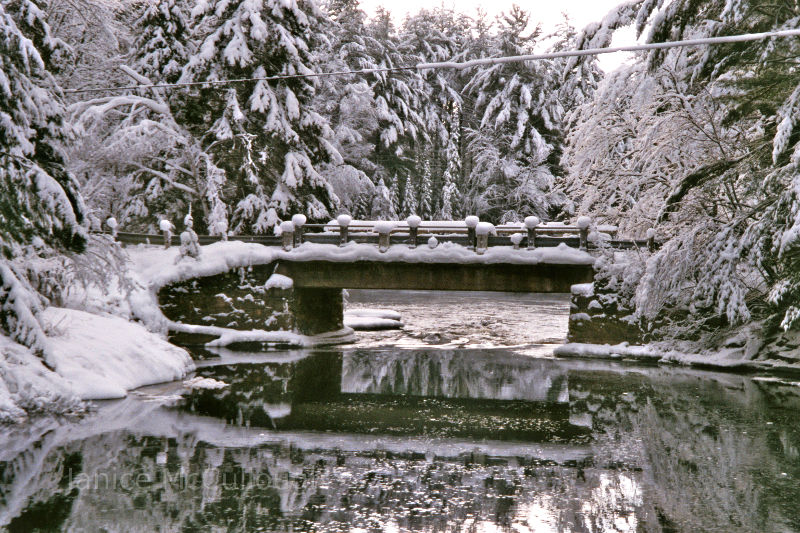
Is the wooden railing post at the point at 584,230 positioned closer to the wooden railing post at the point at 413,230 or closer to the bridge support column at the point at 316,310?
the wooden railing post at the point at 413,230

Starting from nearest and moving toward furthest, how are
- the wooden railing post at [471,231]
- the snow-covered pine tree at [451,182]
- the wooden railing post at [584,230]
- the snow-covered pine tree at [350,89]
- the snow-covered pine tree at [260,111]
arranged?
the wooden railing post at [584,230] → the wooden railing post at [471,231] → the snow-covered pine tree at [260,111] → the snow-covered pine tree at [350,89] → the snow-covered pine tree at [451,182]

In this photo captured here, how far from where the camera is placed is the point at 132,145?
25125 millimetres

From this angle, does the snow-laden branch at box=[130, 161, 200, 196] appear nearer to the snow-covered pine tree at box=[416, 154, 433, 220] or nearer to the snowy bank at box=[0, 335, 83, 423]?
the snowy bank at box=[0, 335, 83, 423]

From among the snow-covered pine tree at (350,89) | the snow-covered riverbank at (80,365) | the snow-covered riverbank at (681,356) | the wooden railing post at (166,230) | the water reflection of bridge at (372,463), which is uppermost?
the snow-covered pine tree at (350,89)

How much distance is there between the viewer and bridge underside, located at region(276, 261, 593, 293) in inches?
877

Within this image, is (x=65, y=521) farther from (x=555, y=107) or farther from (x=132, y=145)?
(x=555, y=107)

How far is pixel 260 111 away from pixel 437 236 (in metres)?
8.57

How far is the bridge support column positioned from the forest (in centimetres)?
343

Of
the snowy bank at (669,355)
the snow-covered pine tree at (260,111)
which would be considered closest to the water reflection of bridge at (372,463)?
the snowy bank at (669,355)

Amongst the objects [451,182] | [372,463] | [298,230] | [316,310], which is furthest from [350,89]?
[372,463]

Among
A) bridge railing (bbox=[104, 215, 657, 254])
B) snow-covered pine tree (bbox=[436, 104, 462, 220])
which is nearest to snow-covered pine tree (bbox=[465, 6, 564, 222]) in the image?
snow-covered pine tree (bbox=[436, 104, 462, 220])

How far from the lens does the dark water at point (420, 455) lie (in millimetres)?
7719

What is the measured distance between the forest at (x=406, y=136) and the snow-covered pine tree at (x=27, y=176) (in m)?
0.03

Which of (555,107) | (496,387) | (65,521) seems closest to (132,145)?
(496,387)
